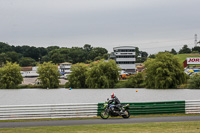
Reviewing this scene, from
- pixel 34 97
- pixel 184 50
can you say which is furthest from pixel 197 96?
pixel 184 50

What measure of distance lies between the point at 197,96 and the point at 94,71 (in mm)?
27242

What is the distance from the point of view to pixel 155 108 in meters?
26.9

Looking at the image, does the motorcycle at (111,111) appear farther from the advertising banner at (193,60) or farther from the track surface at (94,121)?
the advertising banner at (193,60)

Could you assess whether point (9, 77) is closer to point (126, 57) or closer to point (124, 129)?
point (126, 57)

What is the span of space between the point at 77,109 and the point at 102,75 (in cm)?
5455

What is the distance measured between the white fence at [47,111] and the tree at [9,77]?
62.2 meters

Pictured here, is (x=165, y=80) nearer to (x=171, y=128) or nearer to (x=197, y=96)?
(x=197, y=96)

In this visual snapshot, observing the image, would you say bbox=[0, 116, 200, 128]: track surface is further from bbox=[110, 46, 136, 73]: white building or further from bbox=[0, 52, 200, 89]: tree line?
bbox=[110, 46, 136, 73]: white building

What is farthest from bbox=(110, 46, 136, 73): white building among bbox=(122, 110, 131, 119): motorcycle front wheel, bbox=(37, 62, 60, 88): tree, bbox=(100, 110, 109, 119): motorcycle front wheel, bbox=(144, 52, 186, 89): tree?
bbox=(100, 110, 109, 119): motorcycle front wheel

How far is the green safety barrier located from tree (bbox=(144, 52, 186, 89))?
47.6m

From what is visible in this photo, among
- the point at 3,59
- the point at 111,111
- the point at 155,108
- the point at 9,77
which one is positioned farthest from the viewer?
the point at 3,59

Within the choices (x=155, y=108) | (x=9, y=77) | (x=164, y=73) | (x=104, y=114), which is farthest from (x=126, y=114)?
(x=9, y=77)

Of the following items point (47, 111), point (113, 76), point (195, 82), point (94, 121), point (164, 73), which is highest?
point (164, 73)

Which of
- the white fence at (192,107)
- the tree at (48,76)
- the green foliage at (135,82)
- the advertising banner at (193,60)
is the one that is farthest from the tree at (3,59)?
the white fence at (192,107)
